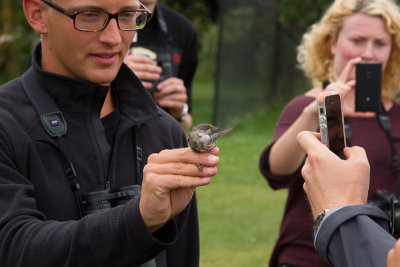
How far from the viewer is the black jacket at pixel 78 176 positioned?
2197mm

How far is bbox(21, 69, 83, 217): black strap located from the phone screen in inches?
35.2

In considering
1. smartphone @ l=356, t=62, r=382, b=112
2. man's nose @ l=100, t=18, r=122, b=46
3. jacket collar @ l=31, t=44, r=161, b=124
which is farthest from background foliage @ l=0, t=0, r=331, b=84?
man's nose @ l=100, t=18, r=122, b=46

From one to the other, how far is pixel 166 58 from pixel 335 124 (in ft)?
6.22

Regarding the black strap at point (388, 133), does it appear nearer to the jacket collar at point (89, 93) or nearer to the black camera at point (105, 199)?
the jacket collar at point (89, 93)

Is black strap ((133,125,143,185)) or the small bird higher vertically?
the small bird

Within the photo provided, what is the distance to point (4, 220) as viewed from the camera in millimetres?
2232

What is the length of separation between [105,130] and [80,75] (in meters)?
0.23

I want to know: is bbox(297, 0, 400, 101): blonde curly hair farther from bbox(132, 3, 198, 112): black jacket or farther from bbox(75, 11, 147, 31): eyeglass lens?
bbox(75, 11, 147, 31): eyeglass lens

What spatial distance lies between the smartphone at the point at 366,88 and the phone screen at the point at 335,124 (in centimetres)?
164

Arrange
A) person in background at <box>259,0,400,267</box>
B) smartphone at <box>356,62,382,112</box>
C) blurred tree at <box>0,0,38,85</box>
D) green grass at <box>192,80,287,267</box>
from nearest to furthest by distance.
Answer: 1. person in background at <box>259,0,400,267</box>
2. smartphone at <box>356,62,382,112</box>
3. green grass at <box>192,80,287,267</box>
4. blurred tree at <box>0,0,38,85</box>

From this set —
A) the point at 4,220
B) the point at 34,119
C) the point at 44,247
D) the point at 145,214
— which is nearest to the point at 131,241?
the point at 145,214

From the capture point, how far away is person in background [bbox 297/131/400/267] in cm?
214

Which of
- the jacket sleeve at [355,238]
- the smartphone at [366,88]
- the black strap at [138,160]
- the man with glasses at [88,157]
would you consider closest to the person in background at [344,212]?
the jacket sleeve at [355,238]

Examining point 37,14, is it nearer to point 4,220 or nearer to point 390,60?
point 4,220
